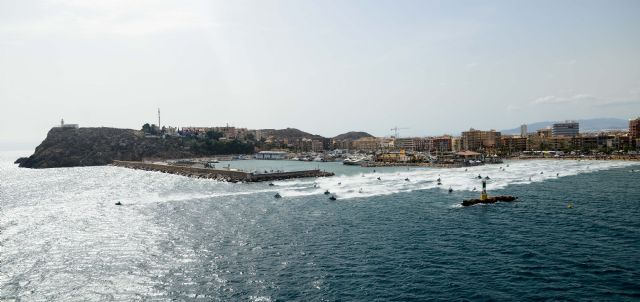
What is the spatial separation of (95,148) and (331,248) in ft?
516

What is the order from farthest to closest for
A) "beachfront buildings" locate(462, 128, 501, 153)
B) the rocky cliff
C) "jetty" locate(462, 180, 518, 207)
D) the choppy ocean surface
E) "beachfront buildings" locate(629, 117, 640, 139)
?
"beachfront buildings" locate(462, 128, 501, 153)
"beachfront buildings" locate(629, 117, 640, 139)
the rocky cliff
"jetty" locate(462, 180, 518, 207)
the choppy ocean surface

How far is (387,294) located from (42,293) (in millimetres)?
19657

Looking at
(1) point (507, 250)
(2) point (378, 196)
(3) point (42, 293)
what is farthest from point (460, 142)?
(3) point (42, 293)

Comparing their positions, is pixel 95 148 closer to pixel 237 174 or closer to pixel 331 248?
pixel 237 174

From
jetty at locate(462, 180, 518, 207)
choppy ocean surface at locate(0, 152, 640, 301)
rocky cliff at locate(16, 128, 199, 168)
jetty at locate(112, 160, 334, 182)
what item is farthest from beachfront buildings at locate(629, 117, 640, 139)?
rocky cliff at locate(16, 128, 199, 168)

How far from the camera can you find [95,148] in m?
166

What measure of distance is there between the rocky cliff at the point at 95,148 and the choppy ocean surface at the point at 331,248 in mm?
104930

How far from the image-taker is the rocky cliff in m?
156

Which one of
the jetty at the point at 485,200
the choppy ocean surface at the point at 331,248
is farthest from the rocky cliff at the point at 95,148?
the jetty at the point at 485,200

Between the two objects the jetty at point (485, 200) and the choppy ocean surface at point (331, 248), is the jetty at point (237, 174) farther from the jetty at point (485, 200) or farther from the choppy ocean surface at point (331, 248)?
the jetty at point (485, 200)

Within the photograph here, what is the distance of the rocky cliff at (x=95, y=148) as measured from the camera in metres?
156

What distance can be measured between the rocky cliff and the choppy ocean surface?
344ft

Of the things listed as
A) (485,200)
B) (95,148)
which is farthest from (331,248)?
(95,148)

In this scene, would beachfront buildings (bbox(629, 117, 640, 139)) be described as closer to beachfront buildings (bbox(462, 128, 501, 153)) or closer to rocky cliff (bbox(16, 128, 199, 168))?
beachfront buildings (bbox(462, 128, 501, 153))
